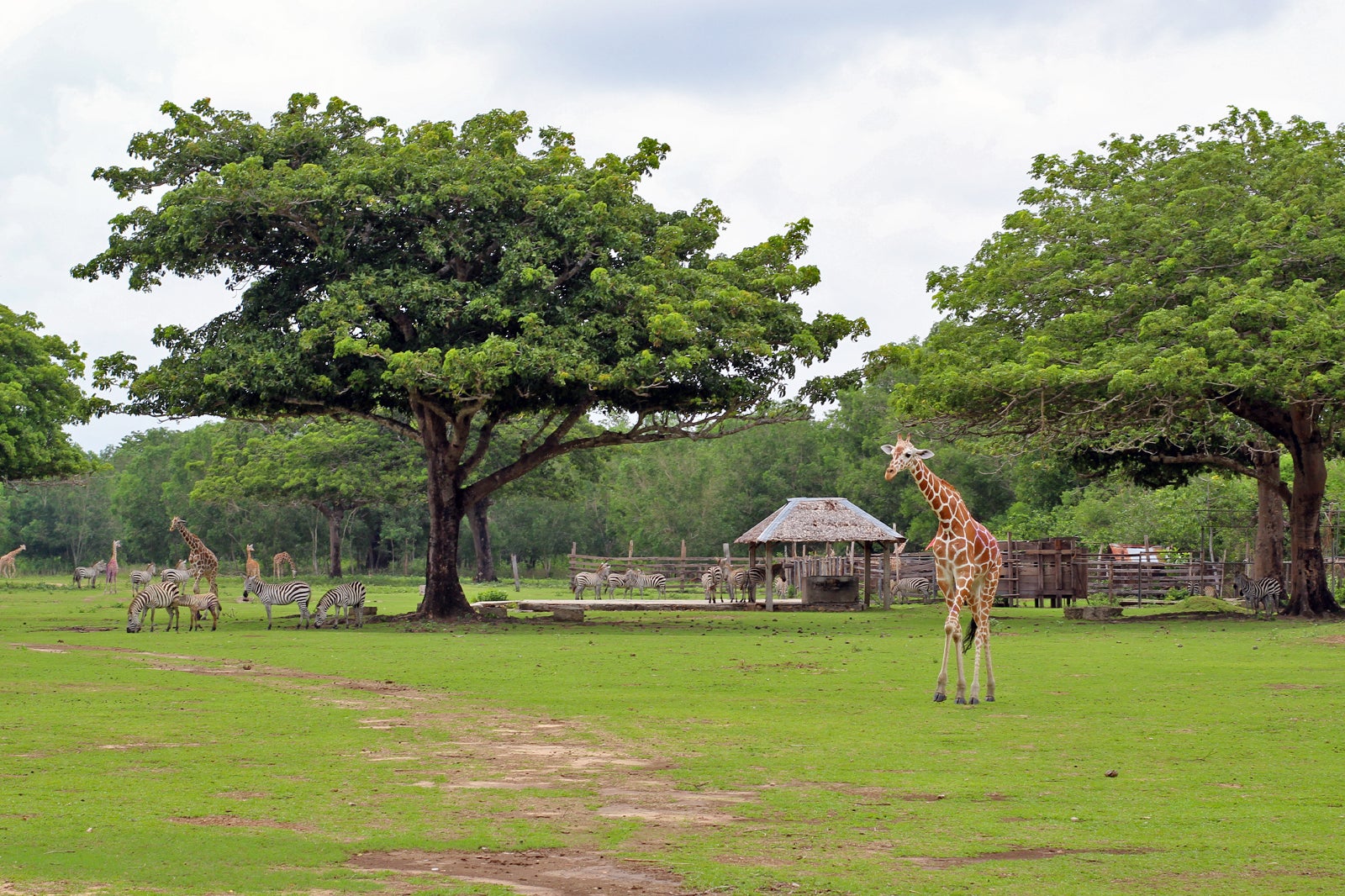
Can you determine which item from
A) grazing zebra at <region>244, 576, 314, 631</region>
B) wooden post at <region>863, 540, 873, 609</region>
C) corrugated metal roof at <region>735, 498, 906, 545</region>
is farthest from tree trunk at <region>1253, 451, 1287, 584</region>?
grazing zebra at <region>244, 576, 314, 631</region>

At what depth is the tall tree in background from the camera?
193 ft

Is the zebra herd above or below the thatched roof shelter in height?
below

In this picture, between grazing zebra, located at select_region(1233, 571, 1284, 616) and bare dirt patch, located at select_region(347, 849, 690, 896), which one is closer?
bare dirt patch, located at select_region(347, 849, 690, 896)

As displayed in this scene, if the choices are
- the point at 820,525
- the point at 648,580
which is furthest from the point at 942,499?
the point at 648,580

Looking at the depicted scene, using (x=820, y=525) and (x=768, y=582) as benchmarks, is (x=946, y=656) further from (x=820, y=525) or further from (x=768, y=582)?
(x=768, y=582)

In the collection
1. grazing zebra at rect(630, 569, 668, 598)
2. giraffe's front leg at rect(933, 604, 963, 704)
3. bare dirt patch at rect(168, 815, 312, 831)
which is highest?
grazing zebra at rect(630, 569, 668, 598)

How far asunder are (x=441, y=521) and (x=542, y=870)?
24406 mm

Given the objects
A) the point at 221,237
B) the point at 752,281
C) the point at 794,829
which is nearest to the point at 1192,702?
the point at 794,829

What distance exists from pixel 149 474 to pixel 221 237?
60.6 metres

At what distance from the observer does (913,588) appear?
151 feet

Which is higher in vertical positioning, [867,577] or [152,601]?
[867,577]

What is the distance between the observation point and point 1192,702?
1491 centimetres

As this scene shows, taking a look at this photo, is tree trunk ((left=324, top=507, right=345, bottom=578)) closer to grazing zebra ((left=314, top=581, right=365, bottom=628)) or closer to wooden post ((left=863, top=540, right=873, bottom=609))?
wooden post ((left=863, top=540, right=873, bottom=609))

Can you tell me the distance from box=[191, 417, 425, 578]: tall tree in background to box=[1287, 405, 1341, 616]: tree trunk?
36.8 meters
